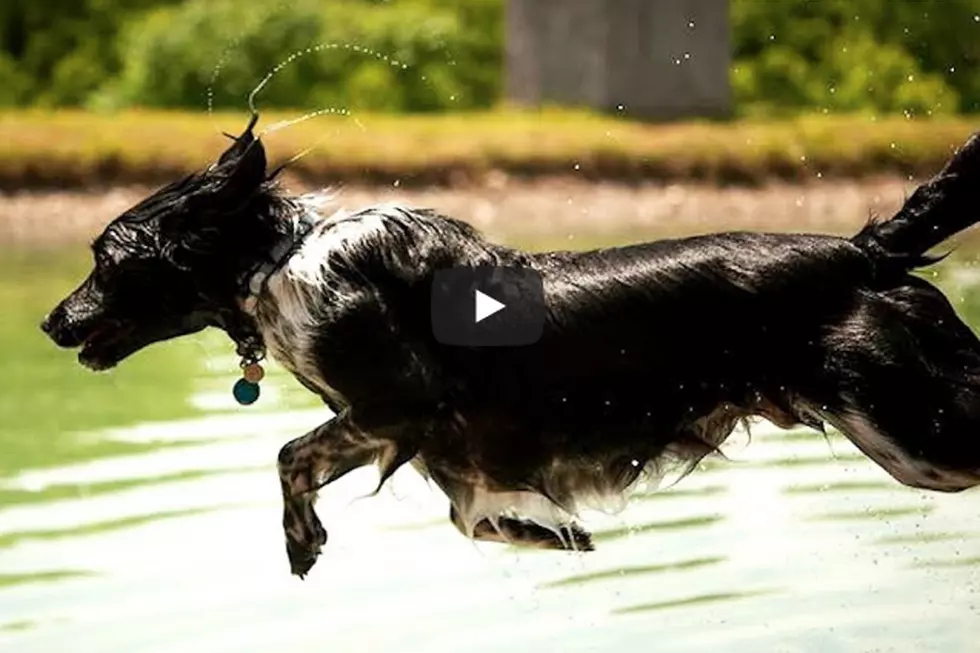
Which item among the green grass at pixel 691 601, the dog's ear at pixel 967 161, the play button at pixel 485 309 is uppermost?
the dog's ear at pixel 967 161

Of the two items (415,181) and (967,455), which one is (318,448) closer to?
(967,455)

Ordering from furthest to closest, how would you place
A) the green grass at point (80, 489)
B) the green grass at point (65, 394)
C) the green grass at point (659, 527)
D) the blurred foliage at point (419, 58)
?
1. the blurred foliage at point (419, 58)
2. the green grass at point (65, 394)
3. the green grass at point (80, 489)
4. the green grass at point (659, 527)

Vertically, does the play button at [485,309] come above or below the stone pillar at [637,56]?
above

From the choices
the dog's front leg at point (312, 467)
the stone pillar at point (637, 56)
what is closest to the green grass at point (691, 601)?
the dog's front leg at point (312, 467)

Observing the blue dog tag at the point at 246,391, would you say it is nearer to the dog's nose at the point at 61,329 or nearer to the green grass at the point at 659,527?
the dog's nose at the point at 61,329

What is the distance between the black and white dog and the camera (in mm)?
5414

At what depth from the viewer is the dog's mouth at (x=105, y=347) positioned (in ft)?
18.9

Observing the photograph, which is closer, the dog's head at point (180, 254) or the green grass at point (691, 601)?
the dog's head at point (180, 254)

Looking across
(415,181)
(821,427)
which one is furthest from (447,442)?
(415,181)

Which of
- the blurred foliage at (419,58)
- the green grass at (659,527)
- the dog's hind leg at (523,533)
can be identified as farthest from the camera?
the blurred foliage at (419,58)

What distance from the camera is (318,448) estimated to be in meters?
5.66

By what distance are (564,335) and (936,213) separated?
102cm

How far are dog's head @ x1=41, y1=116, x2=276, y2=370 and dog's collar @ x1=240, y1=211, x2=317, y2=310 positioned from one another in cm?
4

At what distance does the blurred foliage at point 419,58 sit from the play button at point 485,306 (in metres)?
17.1
